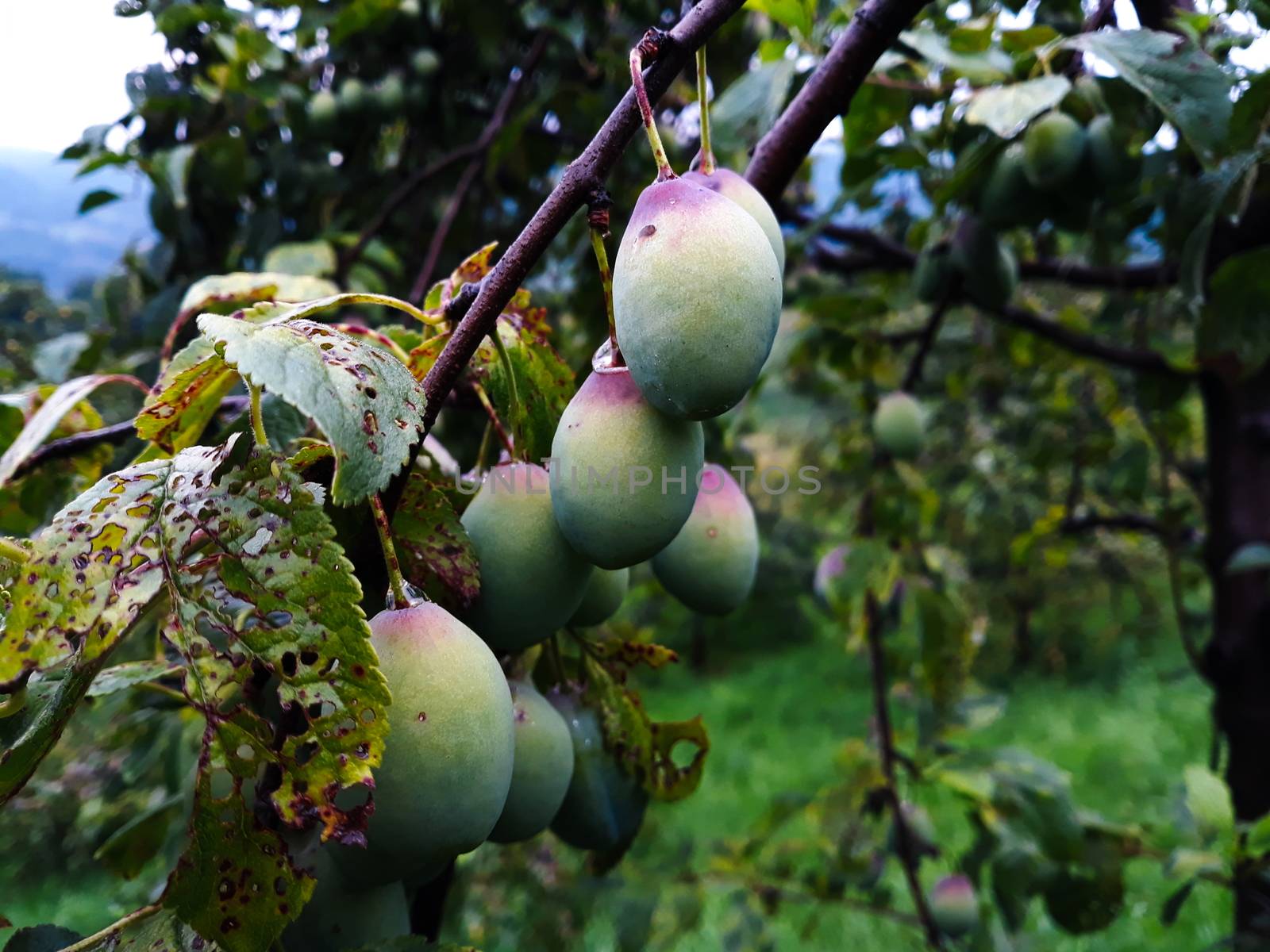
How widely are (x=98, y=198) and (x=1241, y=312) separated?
1883mm

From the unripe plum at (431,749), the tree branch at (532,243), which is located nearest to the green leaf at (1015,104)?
the tree branch at (532,243)

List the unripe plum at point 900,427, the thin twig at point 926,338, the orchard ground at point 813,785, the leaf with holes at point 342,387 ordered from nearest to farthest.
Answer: the leaf with holes at point 342,387, the thin twig at point 926,338, the unripe plum at point 900,427, the orchard ground at point 813,785

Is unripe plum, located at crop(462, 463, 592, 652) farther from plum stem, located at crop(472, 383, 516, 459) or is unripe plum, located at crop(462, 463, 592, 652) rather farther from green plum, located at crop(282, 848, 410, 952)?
green plum, located at crop(282, 848, 410, 952)

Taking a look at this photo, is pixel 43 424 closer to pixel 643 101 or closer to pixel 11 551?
pixel 11 551

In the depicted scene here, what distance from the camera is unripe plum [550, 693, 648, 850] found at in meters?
0.68

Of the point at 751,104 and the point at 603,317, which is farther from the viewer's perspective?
the point at 603,317

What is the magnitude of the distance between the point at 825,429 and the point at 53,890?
11.3 feet

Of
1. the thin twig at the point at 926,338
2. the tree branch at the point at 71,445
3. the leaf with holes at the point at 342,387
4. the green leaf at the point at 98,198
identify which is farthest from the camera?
the green leaf at the point at 98,198

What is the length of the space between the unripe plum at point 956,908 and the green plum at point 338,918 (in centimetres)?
146

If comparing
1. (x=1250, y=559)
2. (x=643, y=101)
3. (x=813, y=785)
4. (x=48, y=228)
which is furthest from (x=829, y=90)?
(x=48, y=228)

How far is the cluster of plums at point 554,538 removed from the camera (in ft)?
1.50

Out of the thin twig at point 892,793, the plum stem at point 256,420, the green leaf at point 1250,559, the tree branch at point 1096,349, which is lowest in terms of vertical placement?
the thin twig at point 892,793

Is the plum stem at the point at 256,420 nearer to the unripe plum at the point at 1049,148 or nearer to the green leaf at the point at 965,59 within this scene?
the green leaf at the point at 965,59

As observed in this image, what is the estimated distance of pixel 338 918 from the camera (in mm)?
525
